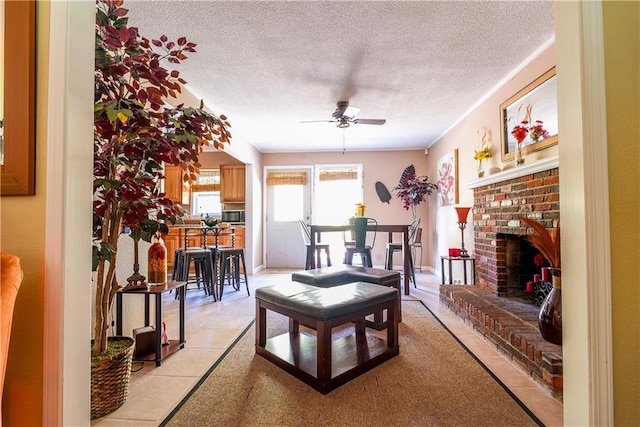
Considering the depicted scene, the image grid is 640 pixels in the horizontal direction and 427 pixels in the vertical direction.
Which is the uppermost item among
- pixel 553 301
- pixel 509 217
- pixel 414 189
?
pixel 414 189

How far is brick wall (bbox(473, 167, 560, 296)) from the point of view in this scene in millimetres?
2162

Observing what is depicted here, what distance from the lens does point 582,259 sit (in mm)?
816

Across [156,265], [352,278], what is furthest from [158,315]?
[352,278]

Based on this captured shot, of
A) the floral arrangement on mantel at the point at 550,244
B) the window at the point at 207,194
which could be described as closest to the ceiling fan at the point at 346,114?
the floral arrangement on mantel at the point at 550,244

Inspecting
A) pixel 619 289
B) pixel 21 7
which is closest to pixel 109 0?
pixel 21 7

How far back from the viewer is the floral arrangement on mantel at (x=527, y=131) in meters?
2.39

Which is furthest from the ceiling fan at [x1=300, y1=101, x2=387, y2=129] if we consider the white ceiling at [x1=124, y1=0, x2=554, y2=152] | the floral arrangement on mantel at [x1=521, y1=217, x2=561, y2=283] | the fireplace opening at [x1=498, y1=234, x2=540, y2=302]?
the floral arrangement on mantel at [x1=521, y1=217, x2=561, y2=283]

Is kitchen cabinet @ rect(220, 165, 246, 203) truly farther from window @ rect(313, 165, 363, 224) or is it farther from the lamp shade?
the lamp shade

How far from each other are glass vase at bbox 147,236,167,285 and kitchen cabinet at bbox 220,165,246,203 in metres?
3.96

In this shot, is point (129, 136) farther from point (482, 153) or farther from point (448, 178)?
point (448, 178)

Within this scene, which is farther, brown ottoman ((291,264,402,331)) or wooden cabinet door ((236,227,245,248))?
wooden cabinet door ((236,227,245,248))

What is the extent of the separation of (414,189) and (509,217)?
2529 millimetres

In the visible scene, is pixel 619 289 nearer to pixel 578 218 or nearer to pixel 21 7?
pixel 578 218

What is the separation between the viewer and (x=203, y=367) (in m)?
1.88
